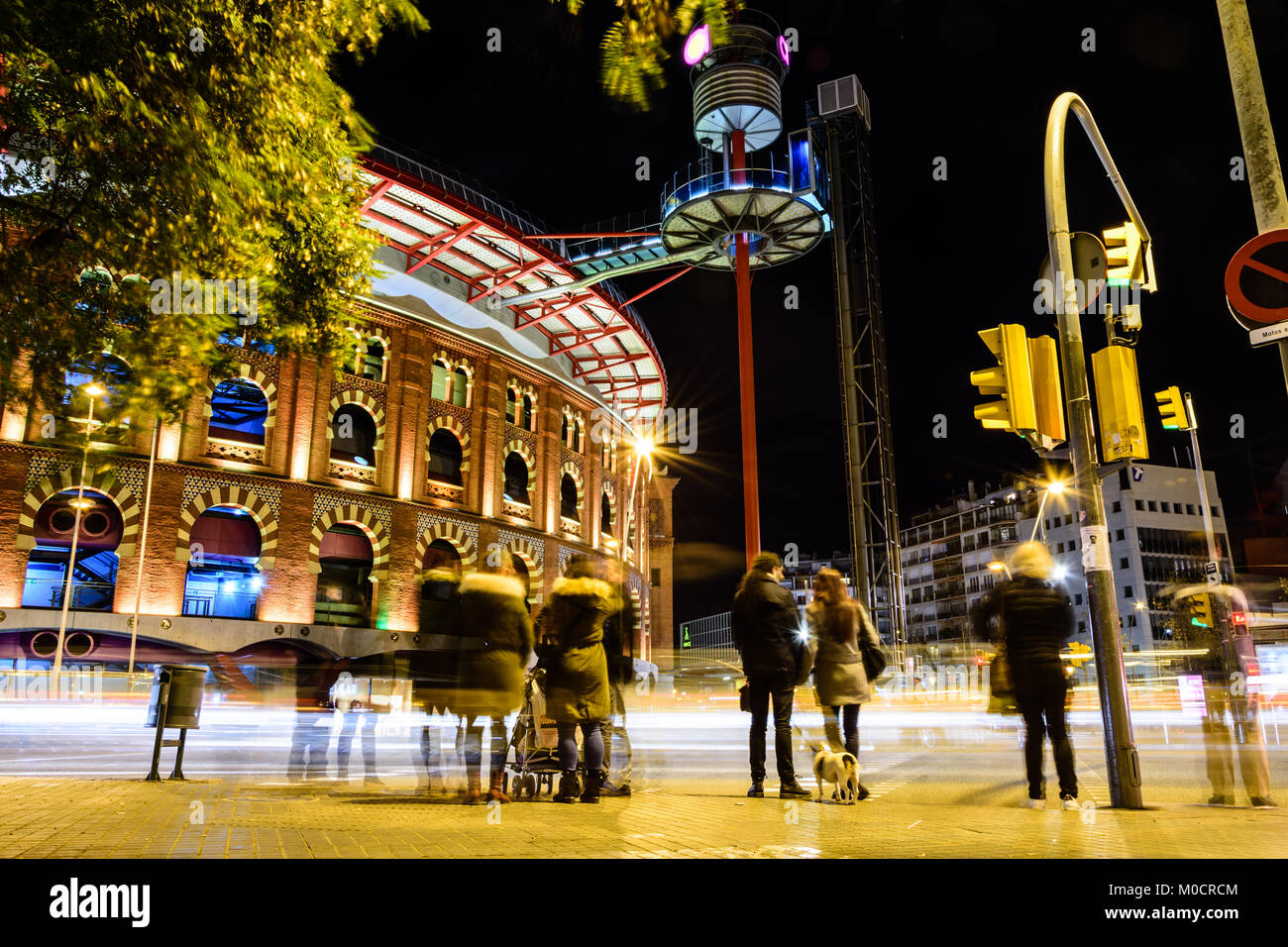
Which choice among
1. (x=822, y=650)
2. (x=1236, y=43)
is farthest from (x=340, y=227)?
(x=1236, y=43)

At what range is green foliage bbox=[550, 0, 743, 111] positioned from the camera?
10.5 ft

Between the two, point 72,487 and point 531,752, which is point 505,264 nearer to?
point 72,487

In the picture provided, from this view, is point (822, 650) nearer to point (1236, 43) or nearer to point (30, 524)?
point (1236, 43)

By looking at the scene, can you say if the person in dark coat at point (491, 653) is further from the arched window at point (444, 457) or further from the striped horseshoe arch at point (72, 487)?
the arched window at point (444, 457)

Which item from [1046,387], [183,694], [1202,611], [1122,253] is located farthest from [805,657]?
[183,694]

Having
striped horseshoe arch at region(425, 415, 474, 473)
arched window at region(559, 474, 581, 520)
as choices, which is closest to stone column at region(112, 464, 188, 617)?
striped horseshoe arch at region(425, 415, 474, 473)

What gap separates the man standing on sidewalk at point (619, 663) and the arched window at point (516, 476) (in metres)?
26.2

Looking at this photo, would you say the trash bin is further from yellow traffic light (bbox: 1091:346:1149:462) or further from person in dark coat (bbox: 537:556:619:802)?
yellow traffic light (bbox: 1091:346:1149:462)

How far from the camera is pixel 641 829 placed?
5.07 meters

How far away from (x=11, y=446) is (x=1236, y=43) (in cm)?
2629

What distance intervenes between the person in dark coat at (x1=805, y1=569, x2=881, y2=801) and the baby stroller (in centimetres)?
234

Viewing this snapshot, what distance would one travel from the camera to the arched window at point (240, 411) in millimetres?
26312

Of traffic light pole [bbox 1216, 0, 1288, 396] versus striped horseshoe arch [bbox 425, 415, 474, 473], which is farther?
striped horseshoe arch [bbox 425, 415, 474, 473]

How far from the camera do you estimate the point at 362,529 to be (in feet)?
90.9
